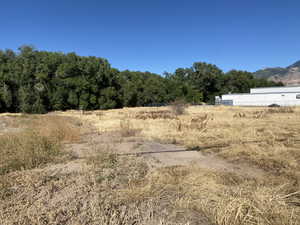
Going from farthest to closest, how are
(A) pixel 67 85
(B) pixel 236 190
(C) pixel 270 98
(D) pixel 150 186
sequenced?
(C) pixel 270 98 → (A) pixel 67 85 → (D) pixel 150 186 → (B) pixel 236 190

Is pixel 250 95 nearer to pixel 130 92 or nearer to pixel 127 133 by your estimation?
pixel 130 92

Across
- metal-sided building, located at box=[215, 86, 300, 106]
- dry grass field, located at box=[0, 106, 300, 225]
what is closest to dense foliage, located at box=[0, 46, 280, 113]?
metal-sided building, located at box=[215, 86, 300, 106]

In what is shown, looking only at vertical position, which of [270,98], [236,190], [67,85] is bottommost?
[236,190]

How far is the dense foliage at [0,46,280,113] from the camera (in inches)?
1040

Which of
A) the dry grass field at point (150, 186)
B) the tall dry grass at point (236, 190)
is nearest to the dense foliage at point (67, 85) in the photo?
the dry grass field at point (150, 186)

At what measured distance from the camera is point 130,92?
133ft

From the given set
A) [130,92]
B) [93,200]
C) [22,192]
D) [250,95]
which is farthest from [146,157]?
[250,95]

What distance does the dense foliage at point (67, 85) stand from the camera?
26406 millimetres

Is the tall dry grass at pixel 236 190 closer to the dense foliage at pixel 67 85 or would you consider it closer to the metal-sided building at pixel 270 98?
the dense foliage at pixel 67 85

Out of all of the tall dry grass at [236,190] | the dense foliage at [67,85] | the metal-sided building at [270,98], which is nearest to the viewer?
the tall dry grass at [236,190]

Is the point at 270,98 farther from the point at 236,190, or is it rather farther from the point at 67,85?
the point at 236,190

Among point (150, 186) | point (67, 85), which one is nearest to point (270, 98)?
point (67, 85)

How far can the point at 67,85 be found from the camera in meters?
30.4

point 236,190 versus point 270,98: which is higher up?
point 270,98
